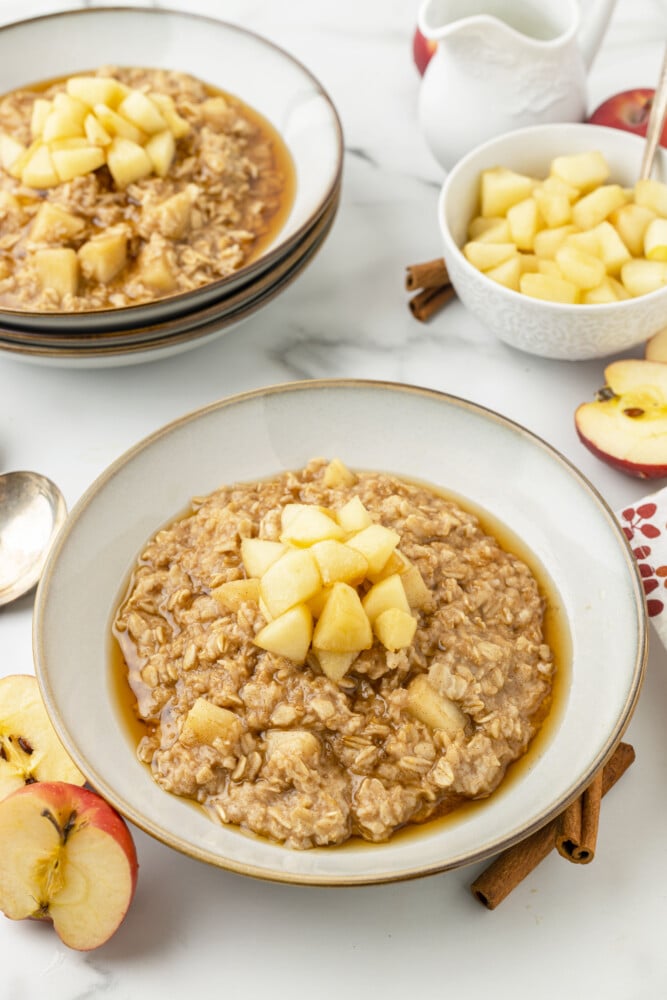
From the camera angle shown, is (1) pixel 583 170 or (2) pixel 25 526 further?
(1) pixel 583 170

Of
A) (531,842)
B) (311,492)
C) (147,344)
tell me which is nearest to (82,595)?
(311,492)

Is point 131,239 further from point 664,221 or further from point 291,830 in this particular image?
point 291,830

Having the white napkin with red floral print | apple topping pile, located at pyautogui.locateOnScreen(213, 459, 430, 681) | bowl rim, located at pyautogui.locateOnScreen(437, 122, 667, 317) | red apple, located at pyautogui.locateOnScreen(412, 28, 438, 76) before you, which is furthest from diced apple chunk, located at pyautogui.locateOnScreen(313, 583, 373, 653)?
red apple, located at pyautogui.locateOnScreen(412, 28, 438, 76)

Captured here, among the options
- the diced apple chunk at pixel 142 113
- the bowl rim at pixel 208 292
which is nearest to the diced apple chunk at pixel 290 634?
the bowl rim at pixel 208 292

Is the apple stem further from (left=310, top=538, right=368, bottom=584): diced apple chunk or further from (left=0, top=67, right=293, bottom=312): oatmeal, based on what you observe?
(left=0, top=67, right=293, bottom=312): oatmeal

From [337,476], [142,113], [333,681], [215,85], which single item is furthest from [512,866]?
[215,85]

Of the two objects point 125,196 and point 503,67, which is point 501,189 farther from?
point 125,196
